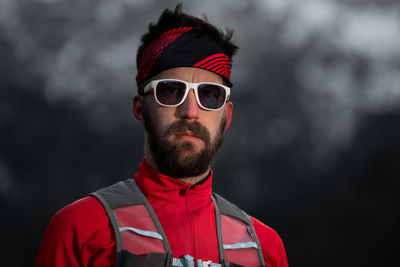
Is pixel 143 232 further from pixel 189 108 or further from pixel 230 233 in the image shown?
pixel 189 108

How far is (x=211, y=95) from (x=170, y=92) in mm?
326

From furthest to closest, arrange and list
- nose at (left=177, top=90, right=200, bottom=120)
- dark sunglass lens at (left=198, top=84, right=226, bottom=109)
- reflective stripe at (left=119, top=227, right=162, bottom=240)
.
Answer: dark sunglass lens at (left=198, top=84, right=226, bottom=109)
nose at (left=177, top=90, right=200, bottom=120)
reflective stripe at (left=119, top=227, right=162, bottom=240)

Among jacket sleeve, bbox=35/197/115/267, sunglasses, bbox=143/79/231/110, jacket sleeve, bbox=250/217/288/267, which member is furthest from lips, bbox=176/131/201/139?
jacket sleeve, bbox=250/217/288/267

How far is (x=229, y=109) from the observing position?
368 cm

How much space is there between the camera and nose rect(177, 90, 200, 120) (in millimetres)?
3050

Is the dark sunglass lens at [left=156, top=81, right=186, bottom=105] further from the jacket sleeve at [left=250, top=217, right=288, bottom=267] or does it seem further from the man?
the jacket sleeve at [left=250, top=217, right=288, bottom=267]

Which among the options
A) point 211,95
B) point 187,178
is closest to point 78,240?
point 187,178

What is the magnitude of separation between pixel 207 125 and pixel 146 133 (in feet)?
1.68

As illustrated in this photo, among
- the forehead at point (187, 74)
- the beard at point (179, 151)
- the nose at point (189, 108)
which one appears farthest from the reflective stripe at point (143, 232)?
the forehead at point (187, 74)

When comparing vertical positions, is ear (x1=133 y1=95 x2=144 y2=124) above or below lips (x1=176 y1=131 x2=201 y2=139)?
above

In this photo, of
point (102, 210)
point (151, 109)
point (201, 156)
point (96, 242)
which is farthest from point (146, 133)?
point (96, 242)

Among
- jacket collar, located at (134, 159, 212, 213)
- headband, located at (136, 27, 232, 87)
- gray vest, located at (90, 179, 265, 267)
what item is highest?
headband, located at (136, 27, 232, 87)

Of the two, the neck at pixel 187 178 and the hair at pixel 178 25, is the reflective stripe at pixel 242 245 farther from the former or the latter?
the hair at pixel 178 25

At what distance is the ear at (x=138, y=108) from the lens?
3.42 m
